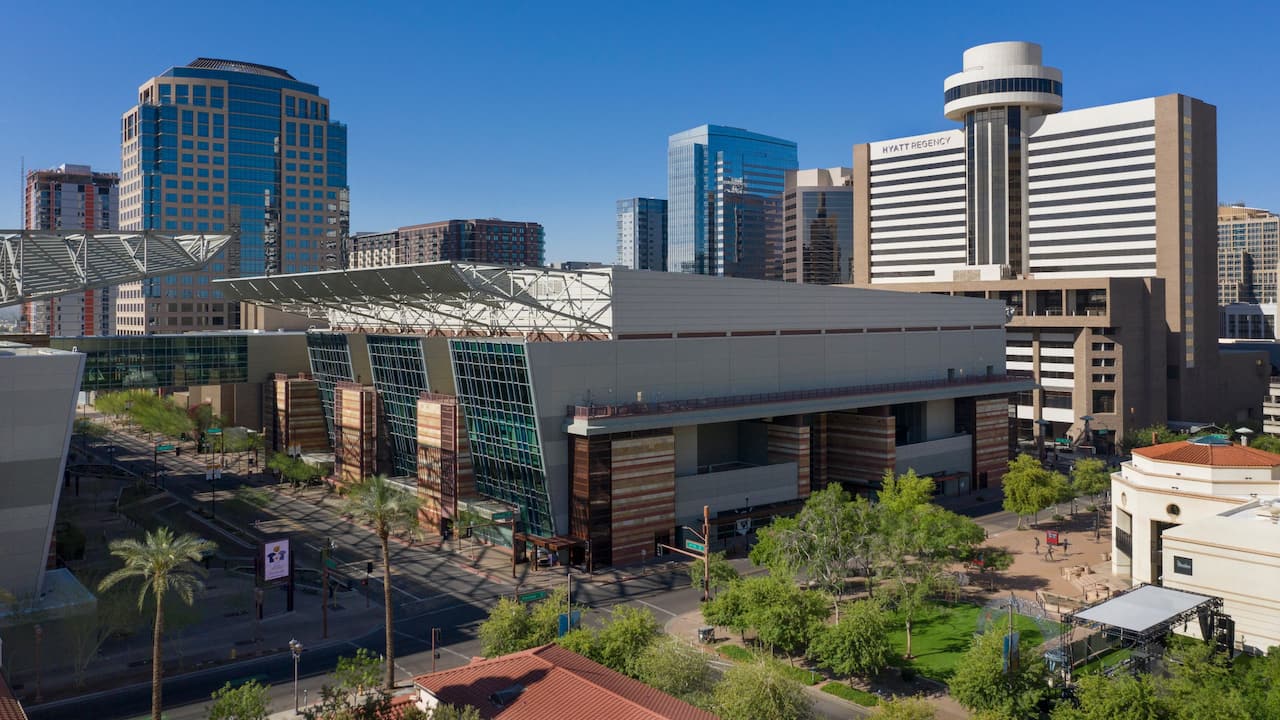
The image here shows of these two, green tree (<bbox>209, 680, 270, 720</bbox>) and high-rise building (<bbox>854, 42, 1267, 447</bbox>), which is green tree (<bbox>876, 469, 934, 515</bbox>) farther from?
high-rise building (<bbox>854, 42, 1267, 447</bbox>)

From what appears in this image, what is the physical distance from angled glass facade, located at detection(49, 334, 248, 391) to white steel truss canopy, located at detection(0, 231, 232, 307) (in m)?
20.6

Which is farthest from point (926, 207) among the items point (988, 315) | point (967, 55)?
point (988, 315)

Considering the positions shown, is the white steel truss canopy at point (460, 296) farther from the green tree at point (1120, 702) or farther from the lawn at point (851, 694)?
the green tree at point (1120, 702)

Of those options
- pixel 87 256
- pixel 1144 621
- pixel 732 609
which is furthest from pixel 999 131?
pixel 87 256

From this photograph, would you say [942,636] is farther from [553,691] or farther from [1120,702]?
[553,691]

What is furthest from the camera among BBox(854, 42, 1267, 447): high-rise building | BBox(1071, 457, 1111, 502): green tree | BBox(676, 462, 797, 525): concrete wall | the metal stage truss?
BBox(854, 42, 1267, 447): high-rise building

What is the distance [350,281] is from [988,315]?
198 feet

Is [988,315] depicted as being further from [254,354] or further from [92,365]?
[92,365]

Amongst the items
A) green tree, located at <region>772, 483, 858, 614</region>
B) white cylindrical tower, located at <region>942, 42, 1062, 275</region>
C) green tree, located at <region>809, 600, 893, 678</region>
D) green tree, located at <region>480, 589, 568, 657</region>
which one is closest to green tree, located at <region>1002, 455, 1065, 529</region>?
green tree, located at <region>772, 483, 858, 614</region>

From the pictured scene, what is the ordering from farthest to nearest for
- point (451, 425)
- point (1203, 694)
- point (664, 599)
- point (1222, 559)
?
point (451, 425)
point (664, 599)
point (1222, 559)
point (1203, 694)

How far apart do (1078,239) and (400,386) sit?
96.3 m

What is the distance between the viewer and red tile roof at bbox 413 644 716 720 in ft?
93.7

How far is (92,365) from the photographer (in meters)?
89.2

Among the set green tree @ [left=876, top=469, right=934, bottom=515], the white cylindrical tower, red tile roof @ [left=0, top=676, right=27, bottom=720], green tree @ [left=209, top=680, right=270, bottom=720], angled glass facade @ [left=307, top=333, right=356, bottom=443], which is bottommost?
green tree @ [left=209, top=680, right=270, bottom=720]
